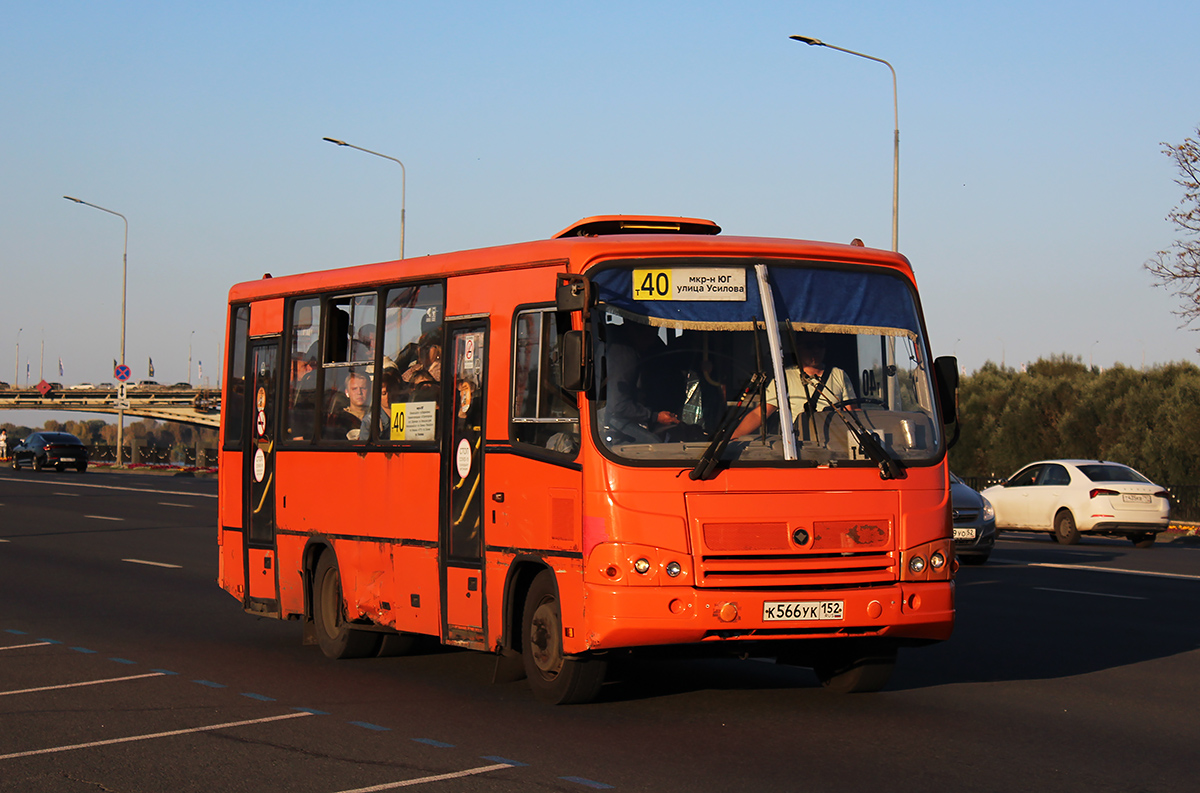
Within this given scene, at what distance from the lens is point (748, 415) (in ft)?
29.9

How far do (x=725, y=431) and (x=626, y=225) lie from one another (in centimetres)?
244

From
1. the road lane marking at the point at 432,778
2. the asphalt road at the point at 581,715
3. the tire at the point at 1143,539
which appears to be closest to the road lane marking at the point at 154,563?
the asphalt road at the point at 581,715

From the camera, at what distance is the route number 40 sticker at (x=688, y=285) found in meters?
9.28

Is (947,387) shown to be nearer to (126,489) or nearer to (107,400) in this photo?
(126,489)

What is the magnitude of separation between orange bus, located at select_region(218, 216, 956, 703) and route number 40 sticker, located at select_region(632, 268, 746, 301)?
0.01m

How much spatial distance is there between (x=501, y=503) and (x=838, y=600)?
2289mm

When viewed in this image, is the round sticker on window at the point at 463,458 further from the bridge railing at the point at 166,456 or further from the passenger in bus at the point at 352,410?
the bridge railing at the point at 166,456

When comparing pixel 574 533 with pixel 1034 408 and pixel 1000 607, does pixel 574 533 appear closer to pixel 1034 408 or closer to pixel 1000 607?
pixel 1000 607

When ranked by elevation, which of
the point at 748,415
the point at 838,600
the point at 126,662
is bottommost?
the point at 126,662

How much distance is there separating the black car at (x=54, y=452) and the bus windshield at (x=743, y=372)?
54611 mm

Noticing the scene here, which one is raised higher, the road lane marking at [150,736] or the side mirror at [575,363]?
the side mirror at [575,363]

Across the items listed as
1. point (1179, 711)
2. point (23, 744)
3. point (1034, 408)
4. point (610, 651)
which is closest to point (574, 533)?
point (610, 651)

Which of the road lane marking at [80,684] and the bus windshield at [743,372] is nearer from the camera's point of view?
the bus windshield at [743,372]

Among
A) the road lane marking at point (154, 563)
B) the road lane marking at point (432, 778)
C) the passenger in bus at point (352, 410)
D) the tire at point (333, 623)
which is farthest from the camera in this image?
the road lane marking at point (154, 563)
